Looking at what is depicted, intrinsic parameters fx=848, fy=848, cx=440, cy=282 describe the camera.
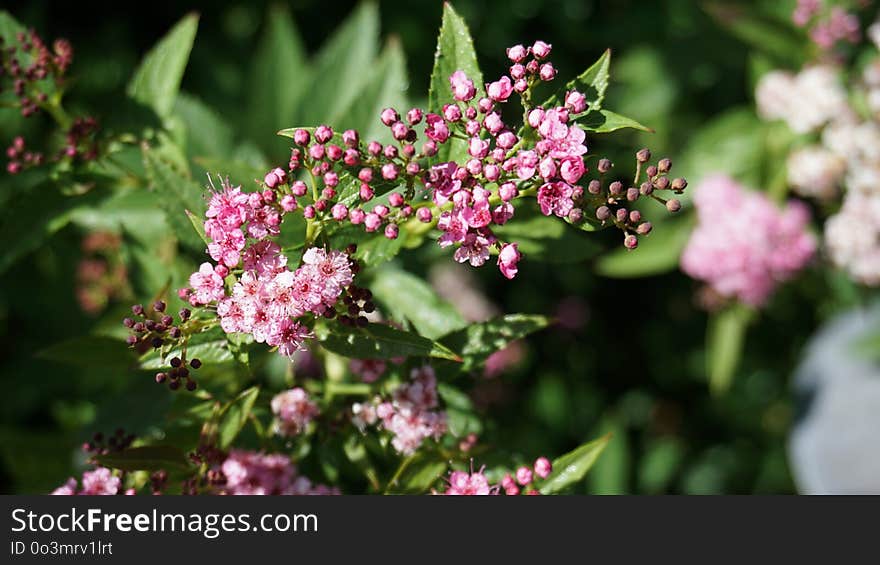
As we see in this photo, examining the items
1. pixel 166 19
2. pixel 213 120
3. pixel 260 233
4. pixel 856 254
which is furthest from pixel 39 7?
pixel 856 254

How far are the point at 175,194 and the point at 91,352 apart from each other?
0.30 meters

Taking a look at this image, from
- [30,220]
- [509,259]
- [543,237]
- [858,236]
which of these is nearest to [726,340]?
[858,236]

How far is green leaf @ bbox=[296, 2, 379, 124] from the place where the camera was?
1778 millimetres

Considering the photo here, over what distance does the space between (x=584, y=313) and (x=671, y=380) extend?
37 cm

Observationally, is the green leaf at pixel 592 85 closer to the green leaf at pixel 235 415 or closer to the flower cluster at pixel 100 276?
the green leaf at pixel 235 415

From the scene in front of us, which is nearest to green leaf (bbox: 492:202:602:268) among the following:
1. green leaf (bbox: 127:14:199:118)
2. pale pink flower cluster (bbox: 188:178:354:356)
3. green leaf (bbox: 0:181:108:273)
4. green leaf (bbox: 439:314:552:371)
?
green leaf (bbox: 439:314:552:371)

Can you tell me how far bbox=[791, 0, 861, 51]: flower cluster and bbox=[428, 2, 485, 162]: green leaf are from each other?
4.22 ft

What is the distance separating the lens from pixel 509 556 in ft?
3.94

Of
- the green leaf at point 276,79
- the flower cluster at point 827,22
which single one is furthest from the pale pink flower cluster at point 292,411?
the flower cluster at point 827,22

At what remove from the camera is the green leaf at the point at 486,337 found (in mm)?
1170

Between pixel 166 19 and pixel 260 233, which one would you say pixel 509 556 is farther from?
pixel 166 19

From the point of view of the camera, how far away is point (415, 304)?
4.51 ft

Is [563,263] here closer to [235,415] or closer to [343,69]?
[343,69]

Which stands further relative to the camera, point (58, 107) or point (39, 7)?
point (39, 7)
